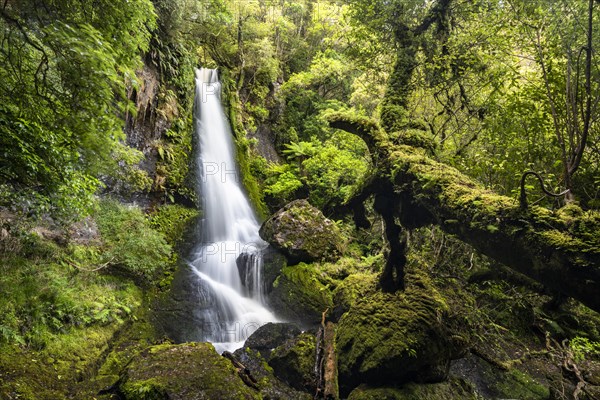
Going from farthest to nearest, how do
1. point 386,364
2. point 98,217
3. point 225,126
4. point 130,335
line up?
1. point 225,126
2. point 98,217
3. point 130,335
4. point 386,364

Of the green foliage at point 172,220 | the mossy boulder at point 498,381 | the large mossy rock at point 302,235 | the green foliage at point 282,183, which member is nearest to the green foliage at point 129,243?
Result: the green foliage at point 172,220

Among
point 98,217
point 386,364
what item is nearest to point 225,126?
point 98,217

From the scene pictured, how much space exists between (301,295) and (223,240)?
4197 millimetres

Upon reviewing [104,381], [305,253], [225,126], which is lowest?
[104,381]

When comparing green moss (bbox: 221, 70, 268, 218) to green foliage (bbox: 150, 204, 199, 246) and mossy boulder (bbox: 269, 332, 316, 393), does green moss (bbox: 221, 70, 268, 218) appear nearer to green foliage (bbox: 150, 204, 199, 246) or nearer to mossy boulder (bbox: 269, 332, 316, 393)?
green foliage (bbox: 150, 204, 199, 246)

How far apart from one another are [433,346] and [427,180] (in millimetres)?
2669

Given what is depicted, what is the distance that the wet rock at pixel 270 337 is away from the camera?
23.1ft

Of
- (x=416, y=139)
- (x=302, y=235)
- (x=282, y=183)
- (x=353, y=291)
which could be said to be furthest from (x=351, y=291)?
(x=282, y=183)

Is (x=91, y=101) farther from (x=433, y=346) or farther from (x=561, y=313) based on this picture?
(x=561, y=313)

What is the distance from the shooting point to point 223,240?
12414 mm

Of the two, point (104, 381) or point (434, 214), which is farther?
point (104, 381)

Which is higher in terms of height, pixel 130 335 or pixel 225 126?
pixel 225 126

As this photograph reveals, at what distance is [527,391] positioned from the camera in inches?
264

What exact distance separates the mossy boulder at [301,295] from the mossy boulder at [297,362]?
239cm
